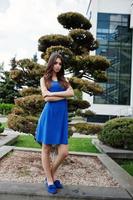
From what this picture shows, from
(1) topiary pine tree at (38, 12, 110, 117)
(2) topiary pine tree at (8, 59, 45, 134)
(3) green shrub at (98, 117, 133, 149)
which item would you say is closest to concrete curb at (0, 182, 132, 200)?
(2) topiary pine tree at (8, 59, 45, 134)

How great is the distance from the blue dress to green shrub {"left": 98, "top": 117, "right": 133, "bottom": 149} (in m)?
6.29

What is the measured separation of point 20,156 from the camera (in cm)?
871

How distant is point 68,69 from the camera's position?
9008 millimetres

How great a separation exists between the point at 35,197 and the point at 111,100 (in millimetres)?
31531

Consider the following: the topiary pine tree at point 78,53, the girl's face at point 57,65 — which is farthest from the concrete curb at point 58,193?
the topiary pine tree at point 78,53

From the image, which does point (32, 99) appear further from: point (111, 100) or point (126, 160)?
point (111, 100)

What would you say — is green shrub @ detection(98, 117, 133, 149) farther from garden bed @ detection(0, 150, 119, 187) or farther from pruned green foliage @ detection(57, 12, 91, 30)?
pruned green foliage @ detection(57, 12, 91, 30)

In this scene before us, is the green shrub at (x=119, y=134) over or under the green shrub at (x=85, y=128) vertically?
under

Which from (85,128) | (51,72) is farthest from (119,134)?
(51,72)

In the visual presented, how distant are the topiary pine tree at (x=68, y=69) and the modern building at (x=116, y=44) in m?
26.9

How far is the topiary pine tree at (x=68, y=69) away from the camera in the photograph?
8106 mm

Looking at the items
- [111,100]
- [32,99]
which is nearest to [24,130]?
[32,99]

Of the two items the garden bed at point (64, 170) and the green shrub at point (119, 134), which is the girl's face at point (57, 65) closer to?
the garden bed at point (64, 170)

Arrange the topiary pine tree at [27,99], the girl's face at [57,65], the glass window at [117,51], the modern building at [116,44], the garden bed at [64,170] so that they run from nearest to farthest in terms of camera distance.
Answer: the girl's face at [57,65]
the garden bed at [64,170]
the topiary pine tree at [27,99]
the modern building at [116,44]
the glass window at [117,51]
